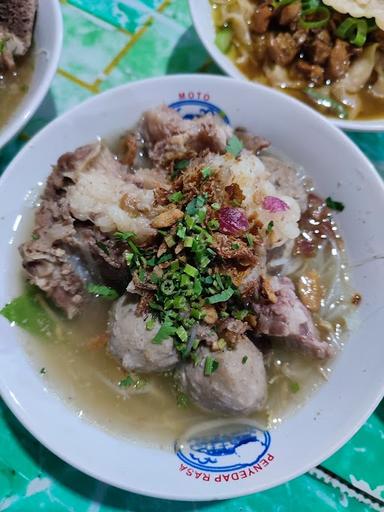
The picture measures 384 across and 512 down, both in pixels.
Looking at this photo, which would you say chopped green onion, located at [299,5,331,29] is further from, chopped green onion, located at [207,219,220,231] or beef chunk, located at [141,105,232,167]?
chopped green onion, located at [207,219,220,231]

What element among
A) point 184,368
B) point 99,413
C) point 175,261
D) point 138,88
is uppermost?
point 138,88

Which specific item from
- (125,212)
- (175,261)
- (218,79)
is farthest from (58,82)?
(175,261)

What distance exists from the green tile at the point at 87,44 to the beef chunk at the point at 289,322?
1528 mm

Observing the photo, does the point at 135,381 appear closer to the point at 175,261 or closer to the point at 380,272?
the point at 175,261

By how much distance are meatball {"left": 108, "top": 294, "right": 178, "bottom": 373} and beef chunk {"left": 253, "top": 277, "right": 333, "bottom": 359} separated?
0.37 metres

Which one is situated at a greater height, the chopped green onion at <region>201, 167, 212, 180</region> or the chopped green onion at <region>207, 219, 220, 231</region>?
the chopped green onion at <region>201, 167, 212, 180</region>

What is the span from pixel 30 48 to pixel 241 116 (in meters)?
1.00

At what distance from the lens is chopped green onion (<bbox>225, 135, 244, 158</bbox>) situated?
2.41 m

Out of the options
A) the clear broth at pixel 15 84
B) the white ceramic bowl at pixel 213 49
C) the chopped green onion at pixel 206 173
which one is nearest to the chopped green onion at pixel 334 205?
the white ceramic bowl at pixel 213 49

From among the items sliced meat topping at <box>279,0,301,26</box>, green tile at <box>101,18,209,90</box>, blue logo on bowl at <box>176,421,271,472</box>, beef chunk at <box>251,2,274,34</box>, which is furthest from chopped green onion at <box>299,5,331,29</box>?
blue logo on bowl at <box>176,421,271,472</box>

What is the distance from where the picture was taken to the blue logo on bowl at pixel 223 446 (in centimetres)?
214

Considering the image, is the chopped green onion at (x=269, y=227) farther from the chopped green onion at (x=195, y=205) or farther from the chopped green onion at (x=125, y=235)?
the chopped green onion at (x=125, y=235)

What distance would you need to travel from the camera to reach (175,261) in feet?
6.70

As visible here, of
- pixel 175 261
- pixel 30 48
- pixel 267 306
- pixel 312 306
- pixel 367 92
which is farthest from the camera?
pixel 367 92
